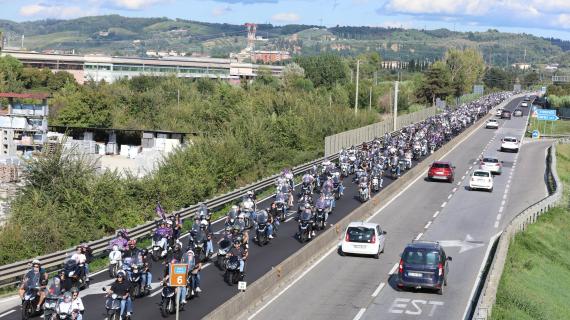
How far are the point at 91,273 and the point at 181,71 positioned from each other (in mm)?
165874

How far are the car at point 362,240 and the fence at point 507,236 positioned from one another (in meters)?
4.19

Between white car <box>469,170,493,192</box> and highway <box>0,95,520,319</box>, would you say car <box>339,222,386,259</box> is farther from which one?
white car <box>469,170,493,192</box>

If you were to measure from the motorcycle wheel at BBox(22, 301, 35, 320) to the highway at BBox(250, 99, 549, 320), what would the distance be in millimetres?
5637

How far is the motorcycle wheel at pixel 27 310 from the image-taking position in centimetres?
2161

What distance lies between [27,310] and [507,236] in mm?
19540

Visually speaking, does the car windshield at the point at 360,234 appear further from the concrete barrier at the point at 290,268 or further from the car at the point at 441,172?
the car at the point at 441,172

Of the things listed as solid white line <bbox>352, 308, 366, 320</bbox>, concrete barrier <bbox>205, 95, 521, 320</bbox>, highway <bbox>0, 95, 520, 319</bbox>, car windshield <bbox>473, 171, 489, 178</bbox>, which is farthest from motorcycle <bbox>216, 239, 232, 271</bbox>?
car windshield <bbox>473, 171, 489, 178</bbox>

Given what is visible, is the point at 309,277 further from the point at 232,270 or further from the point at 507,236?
the point at 507,236

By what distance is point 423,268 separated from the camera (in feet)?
85.9

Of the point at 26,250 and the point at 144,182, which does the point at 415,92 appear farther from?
the point at 26,250

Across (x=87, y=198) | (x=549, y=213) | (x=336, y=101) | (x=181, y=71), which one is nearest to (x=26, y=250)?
(x=87, y=198)

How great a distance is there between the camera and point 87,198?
1511 inches

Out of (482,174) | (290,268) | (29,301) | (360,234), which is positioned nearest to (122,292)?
(29,301)

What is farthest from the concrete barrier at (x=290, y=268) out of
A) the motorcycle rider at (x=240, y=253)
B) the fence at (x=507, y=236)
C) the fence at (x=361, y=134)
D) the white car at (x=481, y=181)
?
the fence at (x=361, y=134)
